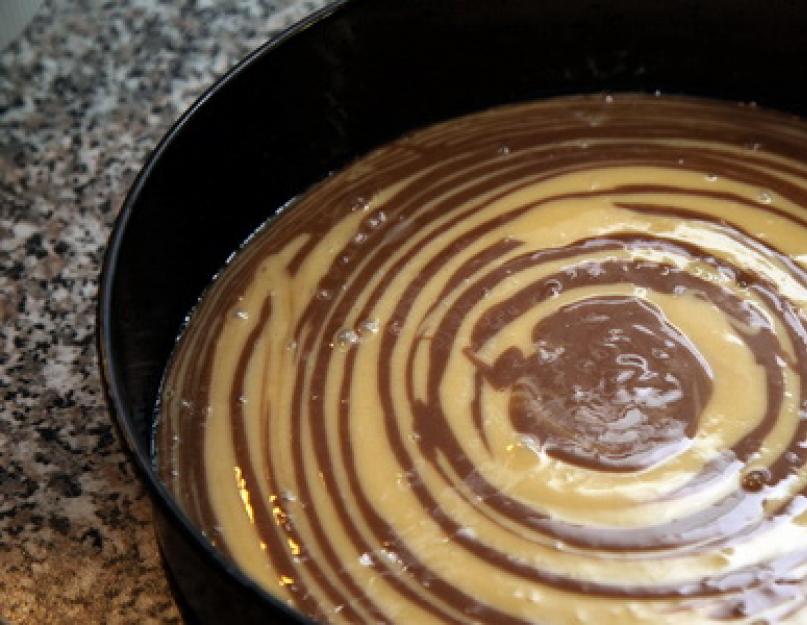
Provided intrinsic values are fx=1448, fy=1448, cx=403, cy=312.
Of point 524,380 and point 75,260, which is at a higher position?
point 75,260

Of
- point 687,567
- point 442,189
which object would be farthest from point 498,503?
point 442,189

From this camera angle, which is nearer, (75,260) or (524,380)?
(524,380)

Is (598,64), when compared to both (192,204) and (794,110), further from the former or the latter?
(192,204)
